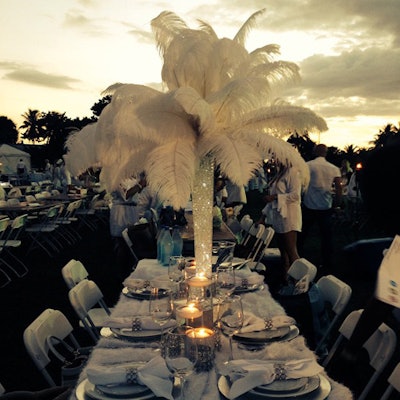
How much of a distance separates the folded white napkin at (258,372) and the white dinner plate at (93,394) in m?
0.27

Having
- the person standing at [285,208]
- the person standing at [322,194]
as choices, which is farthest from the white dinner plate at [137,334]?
the person standing at [322,194]

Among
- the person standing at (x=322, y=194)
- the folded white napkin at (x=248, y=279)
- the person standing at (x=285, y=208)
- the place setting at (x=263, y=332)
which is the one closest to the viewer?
the place setting at (x=263, y=332)

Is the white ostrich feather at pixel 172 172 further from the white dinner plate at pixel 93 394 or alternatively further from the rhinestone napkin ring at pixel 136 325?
the white dinner plate at pixel 93 394

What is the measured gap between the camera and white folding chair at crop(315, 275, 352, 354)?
109 inches

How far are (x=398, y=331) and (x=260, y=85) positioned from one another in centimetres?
174

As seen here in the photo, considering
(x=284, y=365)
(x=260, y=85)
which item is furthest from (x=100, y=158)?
(x=284, y=365)

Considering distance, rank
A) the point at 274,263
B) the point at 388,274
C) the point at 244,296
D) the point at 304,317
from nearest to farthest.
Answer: the point at 388,274, the point at 244,296, the point at 304,317, the point at 274,263

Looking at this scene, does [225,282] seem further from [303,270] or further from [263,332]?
[303,270]

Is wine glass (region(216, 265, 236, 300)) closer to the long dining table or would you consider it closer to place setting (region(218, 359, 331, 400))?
the long dining table

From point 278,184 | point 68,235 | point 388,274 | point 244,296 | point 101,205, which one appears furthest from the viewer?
point 101,205

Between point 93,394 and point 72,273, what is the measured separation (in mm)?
2032

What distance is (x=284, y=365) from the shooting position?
1773 mm

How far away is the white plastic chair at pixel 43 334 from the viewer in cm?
217

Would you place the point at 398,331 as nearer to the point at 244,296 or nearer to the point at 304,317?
the point at 304,317
